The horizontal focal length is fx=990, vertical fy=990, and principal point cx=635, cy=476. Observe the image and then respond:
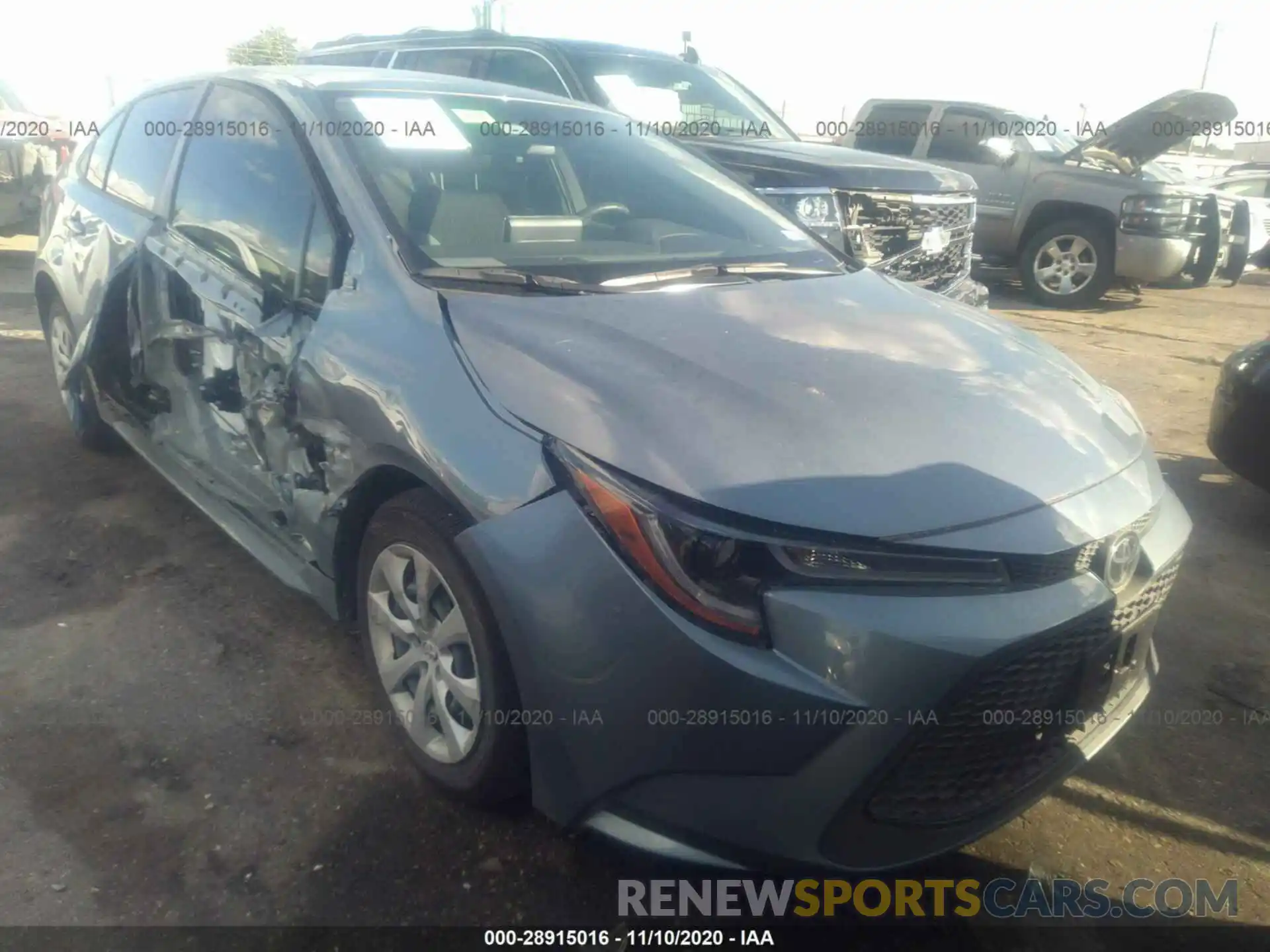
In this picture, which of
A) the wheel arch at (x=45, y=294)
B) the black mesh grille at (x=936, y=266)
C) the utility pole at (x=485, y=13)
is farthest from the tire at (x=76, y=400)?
the utility pole at (x=485, y=13)

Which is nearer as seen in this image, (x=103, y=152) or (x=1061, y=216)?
(x=103, y=152)

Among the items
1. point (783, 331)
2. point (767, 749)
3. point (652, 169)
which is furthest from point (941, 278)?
point (767, 749)

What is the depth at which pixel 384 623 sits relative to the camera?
8.14 feet

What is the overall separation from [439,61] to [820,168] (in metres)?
2.99

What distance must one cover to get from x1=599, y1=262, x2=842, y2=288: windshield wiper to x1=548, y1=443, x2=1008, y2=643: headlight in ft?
3.29

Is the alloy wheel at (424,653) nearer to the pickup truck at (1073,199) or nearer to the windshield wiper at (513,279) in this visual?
the windshield wiper at (513,279)

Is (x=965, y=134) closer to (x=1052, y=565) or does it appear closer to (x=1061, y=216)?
(x=1061, y=216)

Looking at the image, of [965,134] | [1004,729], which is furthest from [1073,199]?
[1004,729]

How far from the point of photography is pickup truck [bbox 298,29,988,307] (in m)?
5.69

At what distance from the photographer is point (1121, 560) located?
6.63 feet

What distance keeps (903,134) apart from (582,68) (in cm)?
521

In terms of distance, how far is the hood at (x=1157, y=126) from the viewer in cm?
813

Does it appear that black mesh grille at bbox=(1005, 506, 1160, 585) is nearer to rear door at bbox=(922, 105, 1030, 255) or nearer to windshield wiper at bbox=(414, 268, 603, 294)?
windshield wiper at bbox=(414, 268, 603, 294)

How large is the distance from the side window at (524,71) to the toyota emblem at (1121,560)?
5.01 m
